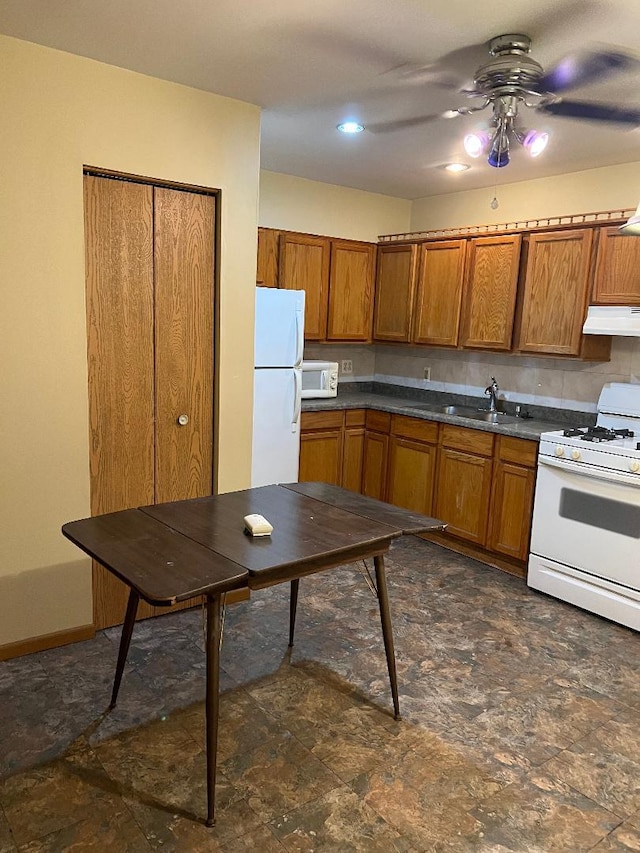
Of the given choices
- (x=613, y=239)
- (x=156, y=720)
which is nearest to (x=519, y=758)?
(x=156, y=720)

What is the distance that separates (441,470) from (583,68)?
2.53 meters

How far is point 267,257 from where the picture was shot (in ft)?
14.5

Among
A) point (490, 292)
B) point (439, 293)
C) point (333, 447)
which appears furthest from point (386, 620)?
point (439, 293)

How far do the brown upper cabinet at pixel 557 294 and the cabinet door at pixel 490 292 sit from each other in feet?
0.31

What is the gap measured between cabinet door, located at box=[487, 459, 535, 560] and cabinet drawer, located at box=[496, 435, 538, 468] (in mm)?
36

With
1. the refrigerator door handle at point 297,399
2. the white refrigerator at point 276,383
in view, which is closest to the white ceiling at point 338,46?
the white refrigerator at point 276,383

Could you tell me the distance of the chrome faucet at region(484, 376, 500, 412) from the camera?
4.56 m

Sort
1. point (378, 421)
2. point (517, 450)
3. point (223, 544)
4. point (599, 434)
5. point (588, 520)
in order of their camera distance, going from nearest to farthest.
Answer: point (223, 544) → point (588, 520) → point (599, 434) → point (517, 450) → point (378, 421)

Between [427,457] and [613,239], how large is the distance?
1780 millimetres

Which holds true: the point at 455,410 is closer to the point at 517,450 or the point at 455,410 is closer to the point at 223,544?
the point at 517,450

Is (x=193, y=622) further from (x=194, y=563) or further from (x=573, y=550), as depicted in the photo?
(x=573, y=550)

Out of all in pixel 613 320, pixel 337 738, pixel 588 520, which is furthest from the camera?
pixel 613 320

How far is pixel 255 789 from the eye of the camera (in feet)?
6.76

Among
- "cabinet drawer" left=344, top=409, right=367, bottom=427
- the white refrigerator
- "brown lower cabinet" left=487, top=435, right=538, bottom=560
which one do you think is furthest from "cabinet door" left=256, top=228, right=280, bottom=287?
"brown lower cabinet" left=487, top=435, right=538, bottom=560
